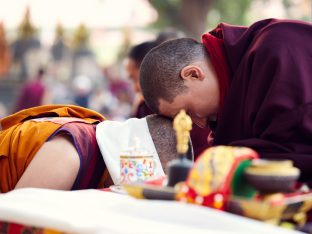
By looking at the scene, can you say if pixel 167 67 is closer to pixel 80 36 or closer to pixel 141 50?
pixel 141 50

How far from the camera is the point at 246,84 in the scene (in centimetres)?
244

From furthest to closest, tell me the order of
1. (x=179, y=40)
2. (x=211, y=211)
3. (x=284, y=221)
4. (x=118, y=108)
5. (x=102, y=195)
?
(x=118, y=108) < (x=179, y=40) < (x=102, y=195) < (x=284, y=221) < (x=211, y=211)

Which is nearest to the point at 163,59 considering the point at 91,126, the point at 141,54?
the point at 91,126

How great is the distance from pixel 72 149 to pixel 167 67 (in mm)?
462

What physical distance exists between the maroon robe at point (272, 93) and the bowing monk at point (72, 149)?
0.25 meters

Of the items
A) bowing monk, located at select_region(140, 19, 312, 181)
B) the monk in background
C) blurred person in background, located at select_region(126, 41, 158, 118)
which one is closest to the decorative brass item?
bowing monk, located at select_region(140, 19, 312, 181)

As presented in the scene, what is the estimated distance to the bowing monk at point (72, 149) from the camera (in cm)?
249

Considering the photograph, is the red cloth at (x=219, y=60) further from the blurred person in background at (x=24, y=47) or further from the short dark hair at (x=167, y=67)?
the blurred person in background at (x=24, y=47)

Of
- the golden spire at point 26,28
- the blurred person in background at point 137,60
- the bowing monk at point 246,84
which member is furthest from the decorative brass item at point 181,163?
the golden spire at point 26,28

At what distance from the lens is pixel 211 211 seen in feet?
5.71

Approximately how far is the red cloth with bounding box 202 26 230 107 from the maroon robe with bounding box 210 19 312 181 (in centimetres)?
3

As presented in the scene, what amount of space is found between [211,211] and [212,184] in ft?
0.38

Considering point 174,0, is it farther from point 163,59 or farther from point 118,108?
point 163,59

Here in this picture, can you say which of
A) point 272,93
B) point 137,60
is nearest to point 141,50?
point 137,60
